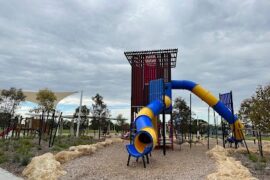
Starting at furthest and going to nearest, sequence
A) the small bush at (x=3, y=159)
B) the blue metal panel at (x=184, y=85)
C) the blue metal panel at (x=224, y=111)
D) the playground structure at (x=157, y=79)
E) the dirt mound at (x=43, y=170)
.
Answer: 1. the blue metal panel at (x=224, y=111)
2. the blue metal panel at (x=184, y=85)
3. the playground structure at (x=157, y=79)
4. the small bush at (x=3, y=159)
5. the dirt mound at (x=43, y=170)

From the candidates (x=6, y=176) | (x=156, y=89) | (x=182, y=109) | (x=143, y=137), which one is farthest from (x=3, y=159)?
(x=182, y=109)

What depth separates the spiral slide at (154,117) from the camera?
330 inches

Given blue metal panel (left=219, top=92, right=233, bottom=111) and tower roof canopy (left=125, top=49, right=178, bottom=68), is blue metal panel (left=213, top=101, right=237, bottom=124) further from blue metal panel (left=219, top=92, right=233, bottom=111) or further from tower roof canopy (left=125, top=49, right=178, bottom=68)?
tower roof canopy (left=125, top=49, right=178, bottom=68)

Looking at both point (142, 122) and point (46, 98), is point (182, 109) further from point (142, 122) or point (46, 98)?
point (142, 122)

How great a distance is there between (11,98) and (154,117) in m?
24.5

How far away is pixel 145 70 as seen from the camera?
49.8ft

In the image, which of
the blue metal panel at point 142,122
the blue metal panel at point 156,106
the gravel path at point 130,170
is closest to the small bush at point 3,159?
the gravel path at point 130,170

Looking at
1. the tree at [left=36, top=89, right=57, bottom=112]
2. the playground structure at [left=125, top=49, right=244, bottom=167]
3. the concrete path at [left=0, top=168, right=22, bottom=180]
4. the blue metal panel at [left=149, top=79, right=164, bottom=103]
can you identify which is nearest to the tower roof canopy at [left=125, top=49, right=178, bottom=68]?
the playground structure at [left=125, top=49, right=244, bottom=167]

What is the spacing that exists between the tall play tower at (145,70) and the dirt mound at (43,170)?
24.1ft

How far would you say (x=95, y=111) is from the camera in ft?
103

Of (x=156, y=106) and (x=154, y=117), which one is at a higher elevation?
(x=156, y=106)

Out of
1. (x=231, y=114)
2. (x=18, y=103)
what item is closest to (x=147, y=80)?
(x=231, y=114)

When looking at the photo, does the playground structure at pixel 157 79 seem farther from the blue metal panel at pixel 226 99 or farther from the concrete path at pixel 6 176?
the concrete path at pixel 6 176

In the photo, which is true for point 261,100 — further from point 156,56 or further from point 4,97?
point 4,97
